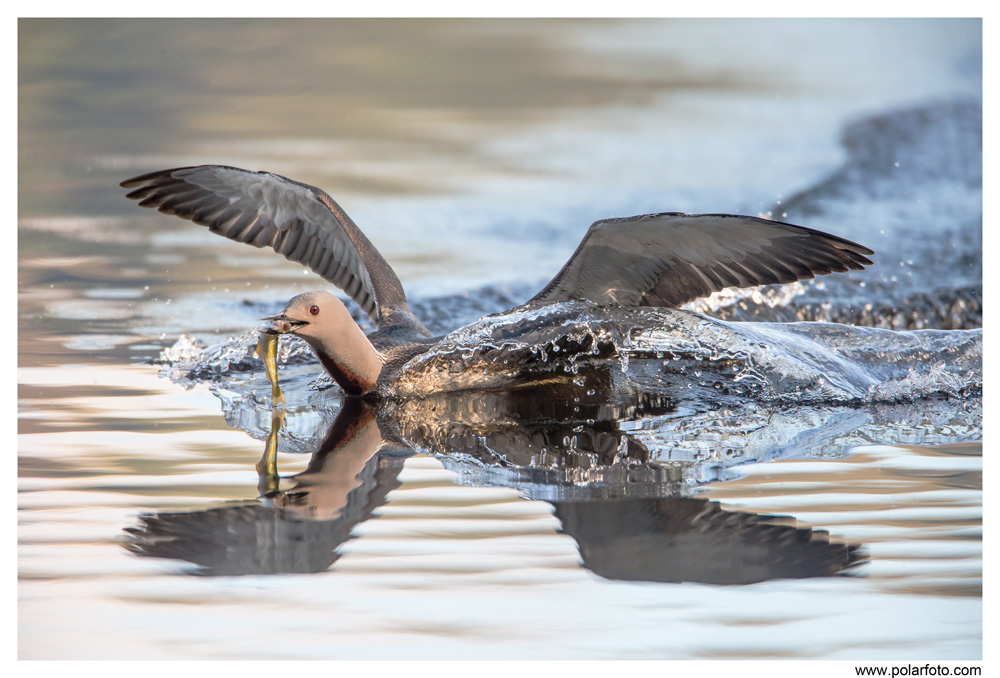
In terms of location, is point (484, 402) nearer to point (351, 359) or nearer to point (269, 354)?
point (351, 359)

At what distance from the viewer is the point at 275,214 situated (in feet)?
23.4

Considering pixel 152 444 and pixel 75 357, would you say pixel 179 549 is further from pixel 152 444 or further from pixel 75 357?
pixel 75 357

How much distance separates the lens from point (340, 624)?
2.85 metres

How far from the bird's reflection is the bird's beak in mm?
704

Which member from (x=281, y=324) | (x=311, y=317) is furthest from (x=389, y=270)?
(x=281, y=324)

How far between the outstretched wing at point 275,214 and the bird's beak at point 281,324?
1155 millimetres

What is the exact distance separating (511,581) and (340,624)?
525mm

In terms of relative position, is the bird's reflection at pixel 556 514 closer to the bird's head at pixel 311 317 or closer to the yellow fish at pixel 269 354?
the yellow fish at pixel 269 354

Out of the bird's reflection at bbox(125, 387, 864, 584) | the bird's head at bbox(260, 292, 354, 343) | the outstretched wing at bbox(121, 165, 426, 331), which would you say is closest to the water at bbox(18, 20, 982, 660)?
the bird's reflection at bbox(125, 387, 864, 584)

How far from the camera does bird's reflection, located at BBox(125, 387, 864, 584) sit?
3.20 meters

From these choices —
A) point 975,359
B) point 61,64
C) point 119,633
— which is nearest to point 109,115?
point 61,64

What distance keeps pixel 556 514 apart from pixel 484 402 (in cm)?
225

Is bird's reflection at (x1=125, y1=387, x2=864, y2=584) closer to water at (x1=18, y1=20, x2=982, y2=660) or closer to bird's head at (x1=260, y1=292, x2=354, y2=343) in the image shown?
water at (x1=18, y1=20, x2=982, y2=660)
